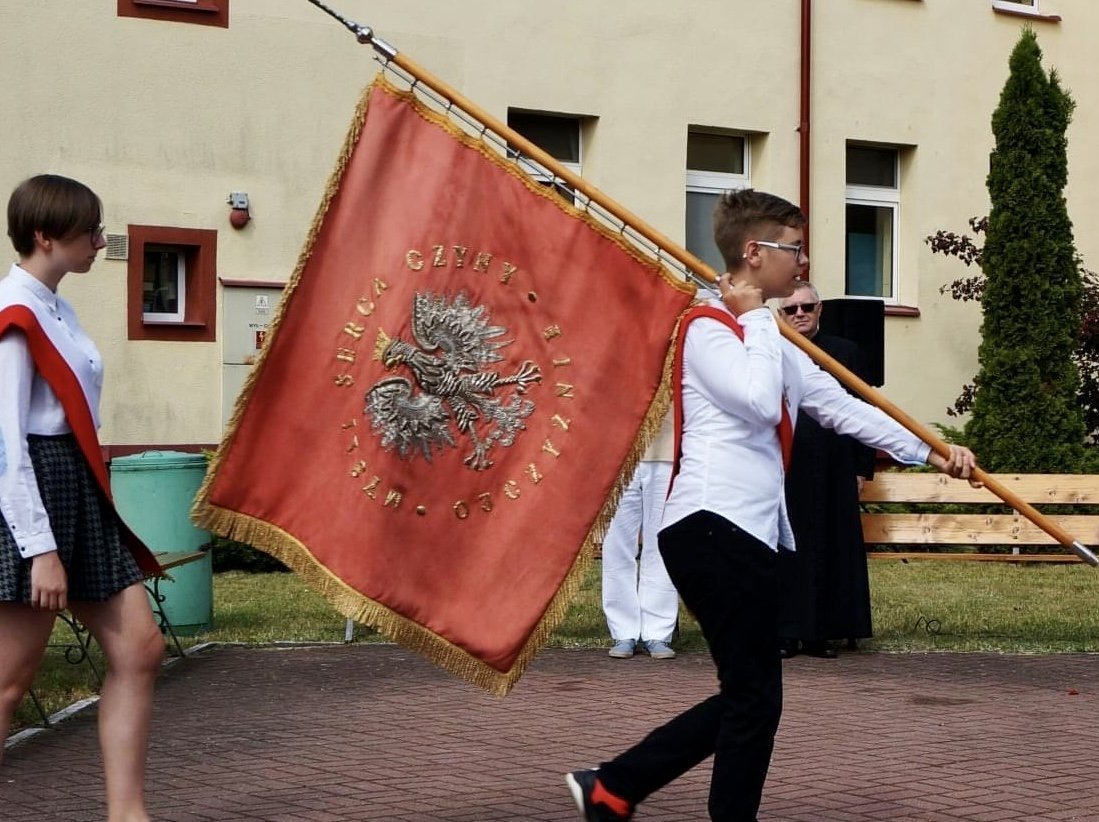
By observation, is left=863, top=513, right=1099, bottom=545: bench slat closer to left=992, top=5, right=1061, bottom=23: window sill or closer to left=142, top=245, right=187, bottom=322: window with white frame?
left=142, top=245, right=187, bottom=322: window with white frame

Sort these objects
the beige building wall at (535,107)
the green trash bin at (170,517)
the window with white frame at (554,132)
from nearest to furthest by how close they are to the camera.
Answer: the green trash bin at (170,517), the beige building wall at (535,107), the window with white frame at (554,132)

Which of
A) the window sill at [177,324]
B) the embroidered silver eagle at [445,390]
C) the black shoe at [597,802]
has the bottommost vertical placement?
the black shoe at [597,802]

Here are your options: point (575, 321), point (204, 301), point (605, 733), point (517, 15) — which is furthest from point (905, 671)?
point (517, 15)

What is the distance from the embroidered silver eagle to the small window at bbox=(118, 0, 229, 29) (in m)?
11.9

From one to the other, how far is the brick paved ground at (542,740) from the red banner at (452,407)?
0.77m

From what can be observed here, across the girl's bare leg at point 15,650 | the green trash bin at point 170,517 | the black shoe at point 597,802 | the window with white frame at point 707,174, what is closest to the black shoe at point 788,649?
the green trash bin at point 170,517

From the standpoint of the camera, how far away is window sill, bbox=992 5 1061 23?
71.4 feet

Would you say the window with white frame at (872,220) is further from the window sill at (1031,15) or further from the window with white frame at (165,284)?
the window with white frame at (165,284)

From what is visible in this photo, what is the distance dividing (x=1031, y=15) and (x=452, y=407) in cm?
1766

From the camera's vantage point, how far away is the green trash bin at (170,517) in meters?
11.1

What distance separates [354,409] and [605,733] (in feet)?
7.55

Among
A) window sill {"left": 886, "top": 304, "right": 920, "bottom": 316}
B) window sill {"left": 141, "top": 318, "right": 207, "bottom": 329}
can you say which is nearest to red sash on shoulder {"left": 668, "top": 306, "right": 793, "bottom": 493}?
window sill {"left": 141, "top": 318, "right": 207, "bottom": 329}

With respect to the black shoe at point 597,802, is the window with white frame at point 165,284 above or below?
above

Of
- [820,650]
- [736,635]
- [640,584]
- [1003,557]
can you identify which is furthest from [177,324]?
[736,635]
